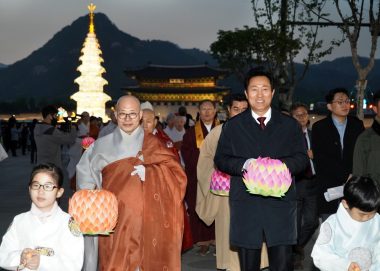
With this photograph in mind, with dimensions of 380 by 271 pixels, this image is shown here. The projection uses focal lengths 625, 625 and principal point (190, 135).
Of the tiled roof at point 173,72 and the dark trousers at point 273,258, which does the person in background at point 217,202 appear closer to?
the dark trousers at point 273,258

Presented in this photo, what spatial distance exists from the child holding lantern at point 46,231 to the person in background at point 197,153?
13.5 ft

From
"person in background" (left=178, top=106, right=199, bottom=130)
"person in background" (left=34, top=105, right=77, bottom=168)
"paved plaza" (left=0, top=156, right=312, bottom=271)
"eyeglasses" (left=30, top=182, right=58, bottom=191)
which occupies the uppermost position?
"person in background" (left=178, top=106, right=199, bottom=130)

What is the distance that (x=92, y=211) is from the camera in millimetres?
4570

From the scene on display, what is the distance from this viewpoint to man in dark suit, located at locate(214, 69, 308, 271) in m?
4.48

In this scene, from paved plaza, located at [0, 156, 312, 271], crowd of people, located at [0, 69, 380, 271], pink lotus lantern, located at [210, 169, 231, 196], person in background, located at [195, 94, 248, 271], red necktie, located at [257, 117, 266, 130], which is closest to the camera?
crowd of people, located at [0, 69, 380, 271]

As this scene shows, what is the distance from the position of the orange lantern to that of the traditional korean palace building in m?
68.7

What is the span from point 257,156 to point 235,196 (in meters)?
0.34

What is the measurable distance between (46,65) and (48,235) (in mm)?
198881

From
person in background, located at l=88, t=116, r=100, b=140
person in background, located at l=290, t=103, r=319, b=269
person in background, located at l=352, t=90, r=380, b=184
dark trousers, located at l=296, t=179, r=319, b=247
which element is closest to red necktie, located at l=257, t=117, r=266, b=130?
person in background, located at l=352, t=90, r=380, b=184

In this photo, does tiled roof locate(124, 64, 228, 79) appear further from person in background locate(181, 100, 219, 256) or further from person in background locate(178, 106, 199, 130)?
person in background locate(181, 100, 219, 256)

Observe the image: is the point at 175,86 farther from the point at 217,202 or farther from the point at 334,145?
the point at 334,145

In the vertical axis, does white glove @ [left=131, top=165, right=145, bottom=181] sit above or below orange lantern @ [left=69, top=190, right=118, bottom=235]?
above

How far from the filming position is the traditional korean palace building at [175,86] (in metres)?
73.8

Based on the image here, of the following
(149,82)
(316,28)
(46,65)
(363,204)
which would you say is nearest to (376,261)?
(363,204)
